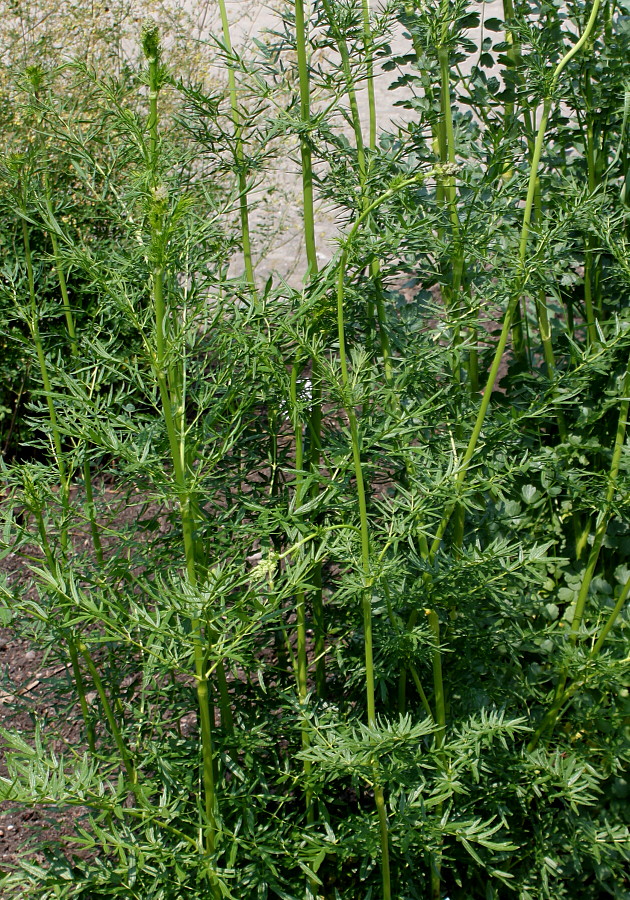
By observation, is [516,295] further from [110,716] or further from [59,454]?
[110,716]

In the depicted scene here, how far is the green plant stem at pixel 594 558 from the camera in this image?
1.53m

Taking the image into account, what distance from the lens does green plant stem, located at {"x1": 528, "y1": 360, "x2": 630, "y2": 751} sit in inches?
60.3

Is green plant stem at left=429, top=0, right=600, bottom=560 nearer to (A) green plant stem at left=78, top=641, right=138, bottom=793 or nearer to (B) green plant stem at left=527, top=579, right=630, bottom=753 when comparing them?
(B) green plant stem at left=527, top=579, right=630, bottom=753

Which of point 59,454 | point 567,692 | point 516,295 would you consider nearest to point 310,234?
point 516,295

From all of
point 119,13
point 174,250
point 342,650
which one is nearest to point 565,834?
point 342,650

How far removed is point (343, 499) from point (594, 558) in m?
0.53

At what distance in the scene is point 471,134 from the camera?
1717mm

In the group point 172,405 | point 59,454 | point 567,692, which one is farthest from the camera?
point 567,692

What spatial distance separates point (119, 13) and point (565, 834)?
3492mm

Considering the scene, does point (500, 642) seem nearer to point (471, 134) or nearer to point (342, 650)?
point (342, 650)

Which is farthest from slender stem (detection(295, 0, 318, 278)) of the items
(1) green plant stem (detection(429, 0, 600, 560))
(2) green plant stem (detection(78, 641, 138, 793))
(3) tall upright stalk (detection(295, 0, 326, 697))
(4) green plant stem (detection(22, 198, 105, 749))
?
(2) green plant stem (detection(78, 641, 138, 793))

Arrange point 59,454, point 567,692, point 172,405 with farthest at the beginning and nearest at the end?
point 567,692
point 59,454
point 172,405

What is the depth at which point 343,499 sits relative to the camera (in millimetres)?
1370

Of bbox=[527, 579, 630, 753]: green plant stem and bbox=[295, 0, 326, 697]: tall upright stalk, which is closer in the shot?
bbox=[295, 0, 326, 697]: tall upright stalk
